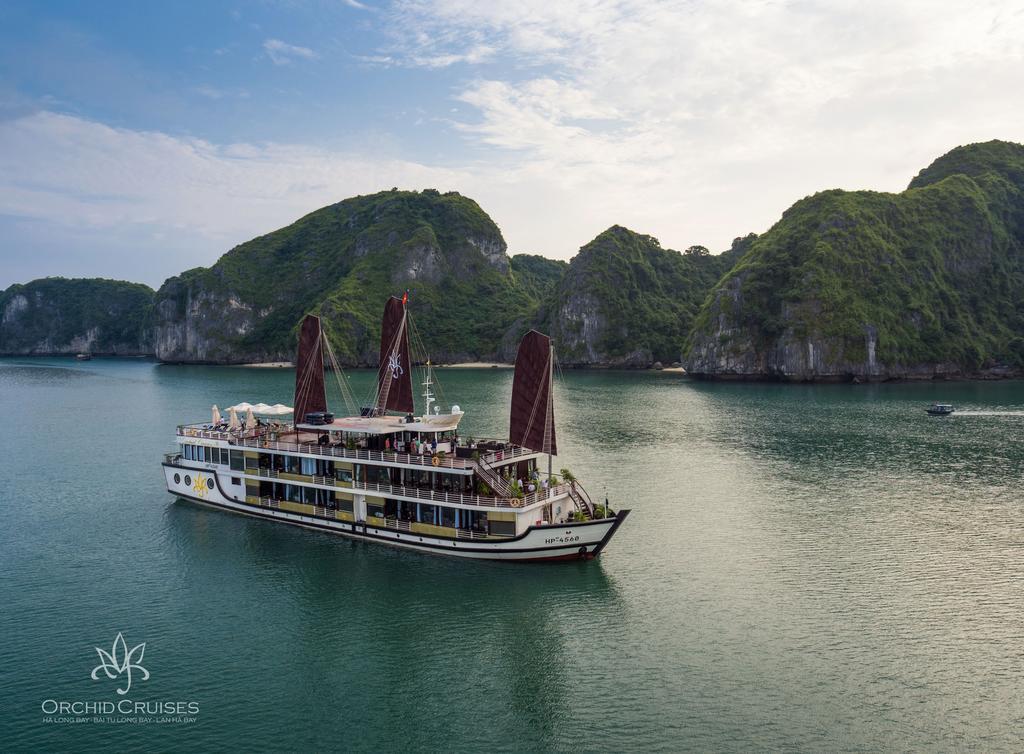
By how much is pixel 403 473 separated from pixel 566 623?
1372 centimetres

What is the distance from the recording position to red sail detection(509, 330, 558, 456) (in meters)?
36.6

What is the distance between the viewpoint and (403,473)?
39.2 meters

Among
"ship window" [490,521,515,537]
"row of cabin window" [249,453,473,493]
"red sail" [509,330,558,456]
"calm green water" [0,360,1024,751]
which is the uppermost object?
"red sail" [509,330,558,456]

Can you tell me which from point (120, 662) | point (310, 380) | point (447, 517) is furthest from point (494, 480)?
point (120, 662)

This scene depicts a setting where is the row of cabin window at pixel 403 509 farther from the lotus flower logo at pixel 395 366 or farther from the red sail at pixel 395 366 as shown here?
the lotus flower logo at pixel 395 366

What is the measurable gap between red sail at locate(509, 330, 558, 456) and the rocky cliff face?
132860 millimetres

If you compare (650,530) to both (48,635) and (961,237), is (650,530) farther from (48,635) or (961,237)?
(961,237)

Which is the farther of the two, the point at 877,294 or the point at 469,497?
the point at 877,294

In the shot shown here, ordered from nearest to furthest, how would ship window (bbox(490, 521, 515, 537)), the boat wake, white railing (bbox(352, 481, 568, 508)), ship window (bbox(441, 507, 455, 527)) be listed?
white railing (bbox(352, 481, 568, 508))
ship window (bbox(490, 521, 515, 537))
ship window (bbox(441, 507, 455, 527))
the boat wake

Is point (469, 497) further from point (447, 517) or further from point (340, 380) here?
point (340, 380)

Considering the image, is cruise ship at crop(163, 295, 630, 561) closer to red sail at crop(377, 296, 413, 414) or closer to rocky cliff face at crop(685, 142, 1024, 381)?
red sail at crop(377, 296, 413, 414)

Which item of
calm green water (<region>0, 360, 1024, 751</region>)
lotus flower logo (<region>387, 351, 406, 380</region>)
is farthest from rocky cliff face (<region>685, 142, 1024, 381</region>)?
lotus flower logo (<region>387, 351, 406, 380</region>)

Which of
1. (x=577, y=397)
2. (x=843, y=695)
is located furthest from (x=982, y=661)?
(x=577, y=397)

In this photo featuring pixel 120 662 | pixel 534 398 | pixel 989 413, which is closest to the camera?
pixel 120 662
